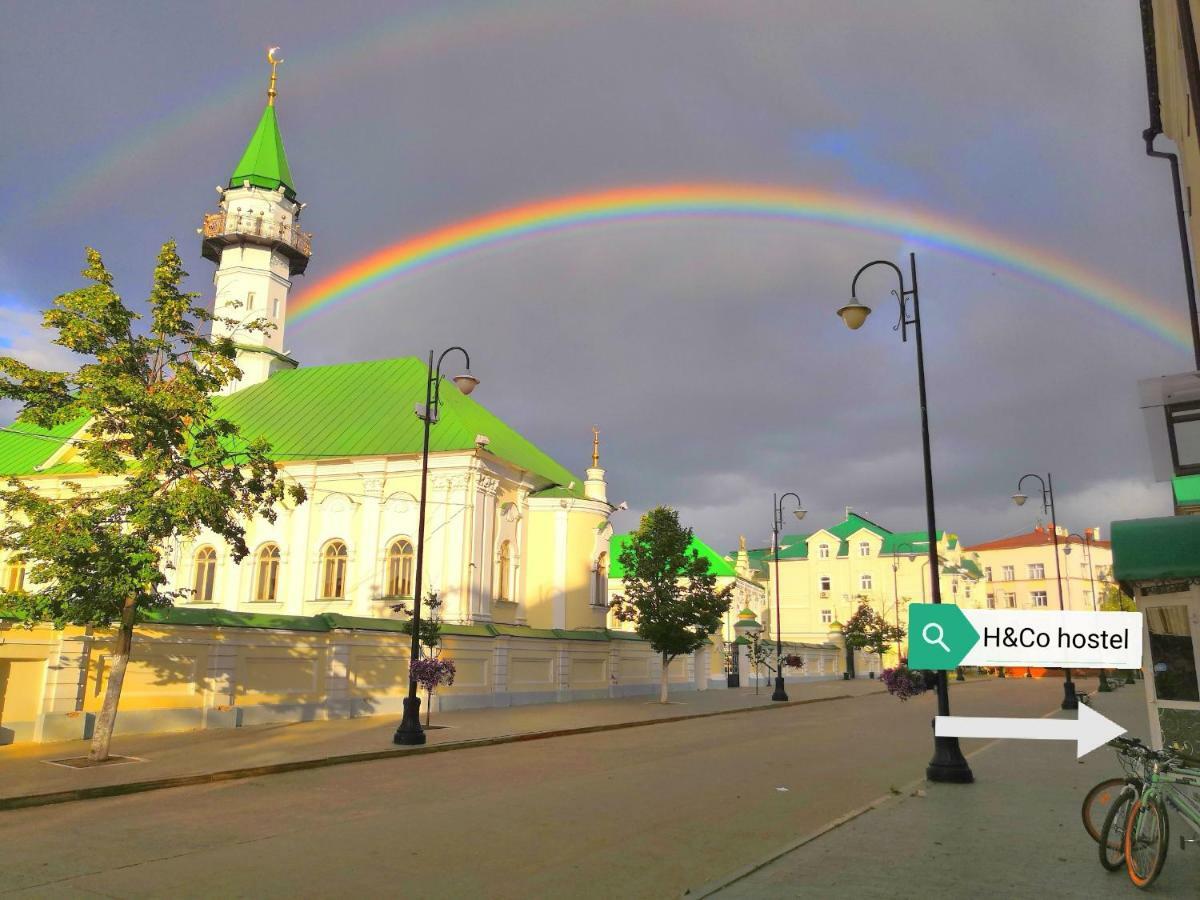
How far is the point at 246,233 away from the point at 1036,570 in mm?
93408

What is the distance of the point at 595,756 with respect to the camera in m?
18.8

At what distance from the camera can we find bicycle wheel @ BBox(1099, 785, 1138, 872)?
7340 millimetres

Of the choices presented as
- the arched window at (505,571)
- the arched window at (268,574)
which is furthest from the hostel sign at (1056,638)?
the arched window at (268,574)

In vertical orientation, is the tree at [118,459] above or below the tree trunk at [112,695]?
above

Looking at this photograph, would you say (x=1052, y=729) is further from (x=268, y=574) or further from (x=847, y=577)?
(x=847, y=577)

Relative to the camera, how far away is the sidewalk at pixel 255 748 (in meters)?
13.9

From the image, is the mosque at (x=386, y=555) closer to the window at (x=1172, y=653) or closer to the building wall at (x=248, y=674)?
the building wall at (x=248, y=674)

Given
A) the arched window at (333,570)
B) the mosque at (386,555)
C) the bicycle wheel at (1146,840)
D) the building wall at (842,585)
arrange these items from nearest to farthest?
the bicycle wheel at (1146,840)
the mosque at (386,555)
the arched window at (333,570)
the building wall at (842,585)

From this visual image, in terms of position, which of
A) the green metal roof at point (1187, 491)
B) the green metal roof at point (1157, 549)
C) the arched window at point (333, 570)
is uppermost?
the arched window at point (333, 570)

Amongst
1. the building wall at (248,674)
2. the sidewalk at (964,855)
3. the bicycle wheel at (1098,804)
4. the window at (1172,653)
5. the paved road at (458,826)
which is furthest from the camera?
the building wall at (248,674)

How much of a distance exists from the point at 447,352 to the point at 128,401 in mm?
8738

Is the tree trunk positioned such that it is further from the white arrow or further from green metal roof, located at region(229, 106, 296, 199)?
green metal roof, located at region(229, 106, 296, 199)

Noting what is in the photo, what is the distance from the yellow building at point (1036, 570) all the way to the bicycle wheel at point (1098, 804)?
105 metres

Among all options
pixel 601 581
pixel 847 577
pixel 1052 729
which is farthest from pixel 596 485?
pixel 847 577
